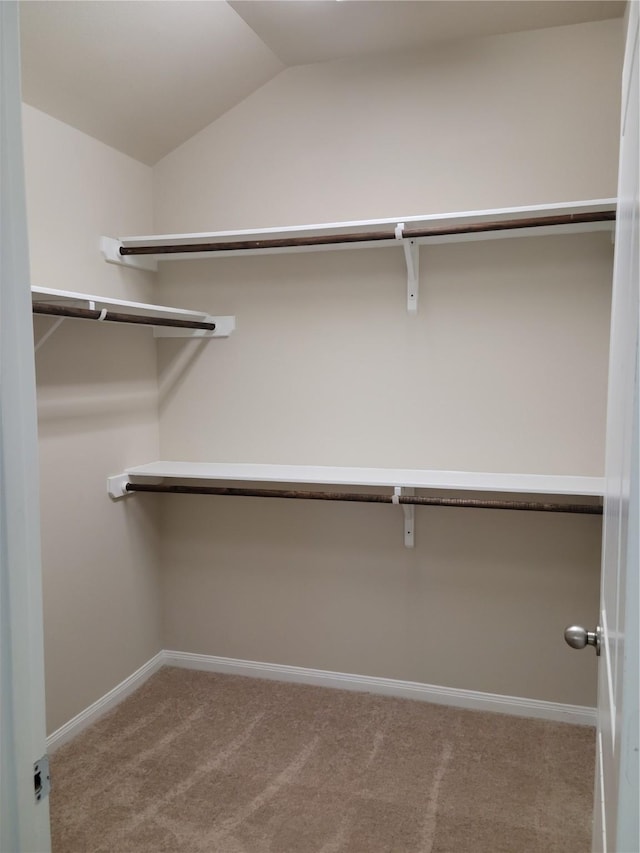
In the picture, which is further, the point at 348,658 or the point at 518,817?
the point at 348,658

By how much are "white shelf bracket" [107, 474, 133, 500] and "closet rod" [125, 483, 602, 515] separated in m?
0.02

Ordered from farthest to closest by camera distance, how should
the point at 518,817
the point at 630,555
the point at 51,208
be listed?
the point at 51,208 → the point at 518,817 → the point at 630,555

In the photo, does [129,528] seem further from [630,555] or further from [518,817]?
[630,555]

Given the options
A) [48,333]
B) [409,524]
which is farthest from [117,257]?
[409,524]

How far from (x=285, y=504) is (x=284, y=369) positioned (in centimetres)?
55

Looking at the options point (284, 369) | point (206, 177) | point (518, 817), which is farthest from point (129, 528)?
point (518, 817)

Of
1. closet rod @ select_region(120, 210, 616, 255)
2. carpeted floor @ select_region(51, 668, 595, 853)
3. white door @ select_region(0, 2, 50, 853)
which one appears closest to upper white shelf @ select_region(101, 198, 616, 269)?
closet rod @ select_region(120, 210, 616, 255)

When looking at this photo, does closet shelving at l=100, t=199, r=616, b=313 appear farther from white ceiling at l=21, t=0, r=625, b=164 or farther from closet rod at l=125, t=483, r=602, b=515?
closet rod at l=125, t=483, r=602, b=515

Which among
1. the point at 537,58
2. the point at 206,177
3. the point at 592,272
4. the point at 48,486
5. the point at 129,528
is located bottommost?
the point at 129,528

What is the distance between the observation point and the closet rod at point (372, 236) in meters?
2.00

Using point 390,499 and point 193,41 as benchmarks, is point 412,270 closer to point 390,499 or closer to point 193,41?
point 390,499

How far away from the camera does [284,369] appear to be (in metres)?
2.65

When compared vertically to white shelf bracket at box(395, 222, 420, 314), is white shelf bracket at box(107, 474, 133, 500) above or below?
below

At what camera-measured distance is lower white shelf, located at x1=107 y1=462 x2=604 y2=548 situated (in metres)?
2.16
